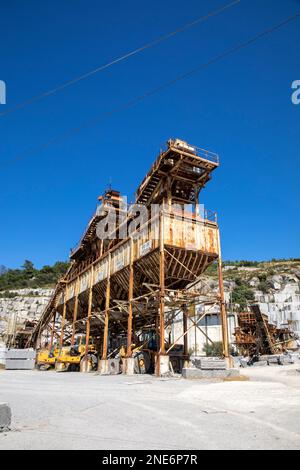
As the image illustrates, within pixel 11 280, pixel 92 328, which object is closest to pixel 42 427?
pixel 92 328

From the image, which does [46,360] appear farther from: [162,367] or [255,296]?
[255,296]

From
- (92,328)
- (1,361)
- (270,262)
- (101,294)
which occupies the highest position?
(270,262)

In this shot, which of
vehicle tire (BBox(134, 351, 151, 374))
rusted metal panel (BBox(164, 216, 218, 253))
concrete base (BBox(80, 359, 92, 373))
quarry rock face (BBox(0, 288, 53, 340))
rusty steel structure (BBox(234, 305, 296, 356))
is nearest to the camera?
rusted metal panel (BBox(164, 216, 218, 253))

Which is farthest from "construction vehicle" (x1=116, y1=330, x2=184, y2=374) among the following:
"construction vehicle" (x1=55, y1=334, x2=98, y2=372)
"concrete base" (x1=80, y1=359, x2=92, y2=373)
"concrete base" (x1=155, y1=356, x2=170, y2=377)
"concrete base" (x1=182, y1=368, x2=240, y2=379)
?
A: "concrete base" (x1=182, y1=368, x2=240, y2=379)

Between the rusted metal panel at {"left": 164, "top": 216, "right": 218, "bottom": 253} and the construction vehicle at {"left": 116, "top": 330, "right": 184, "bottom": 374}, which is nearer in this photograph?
the rusted metal panel at {"left": 164, "top": 216, "right": 218, "bottom": 253}

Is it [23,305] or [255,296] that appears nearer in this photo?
[23,305]

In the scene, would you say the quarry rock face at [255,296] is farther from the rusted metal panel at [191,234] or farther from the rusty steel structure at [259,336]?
the rusted metal panel at [191,234]

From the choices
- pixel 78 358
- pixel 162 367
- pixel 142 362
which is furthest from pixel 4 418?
pixel 78 358

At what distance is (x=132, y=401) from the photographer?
8477mm

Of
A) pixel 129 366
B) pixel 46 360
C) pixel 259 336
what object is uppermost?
pixel 259 336

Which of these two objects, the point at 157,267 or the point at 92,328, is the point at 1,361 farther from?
the point at 157,267

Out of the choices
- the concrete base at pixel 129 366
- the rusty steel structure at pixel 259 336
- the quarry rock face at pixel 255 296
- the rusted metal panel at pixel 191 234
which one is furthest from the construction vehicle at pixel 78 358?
the quarry rock face at pixel 255 296

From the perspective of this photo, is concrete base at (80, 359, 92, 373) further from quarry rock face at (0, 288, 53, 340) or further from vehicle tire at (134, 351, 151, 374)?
quarry rock face at (0, 288, 53, 340)

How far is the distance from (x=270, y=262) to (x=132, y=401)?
11157 cm
